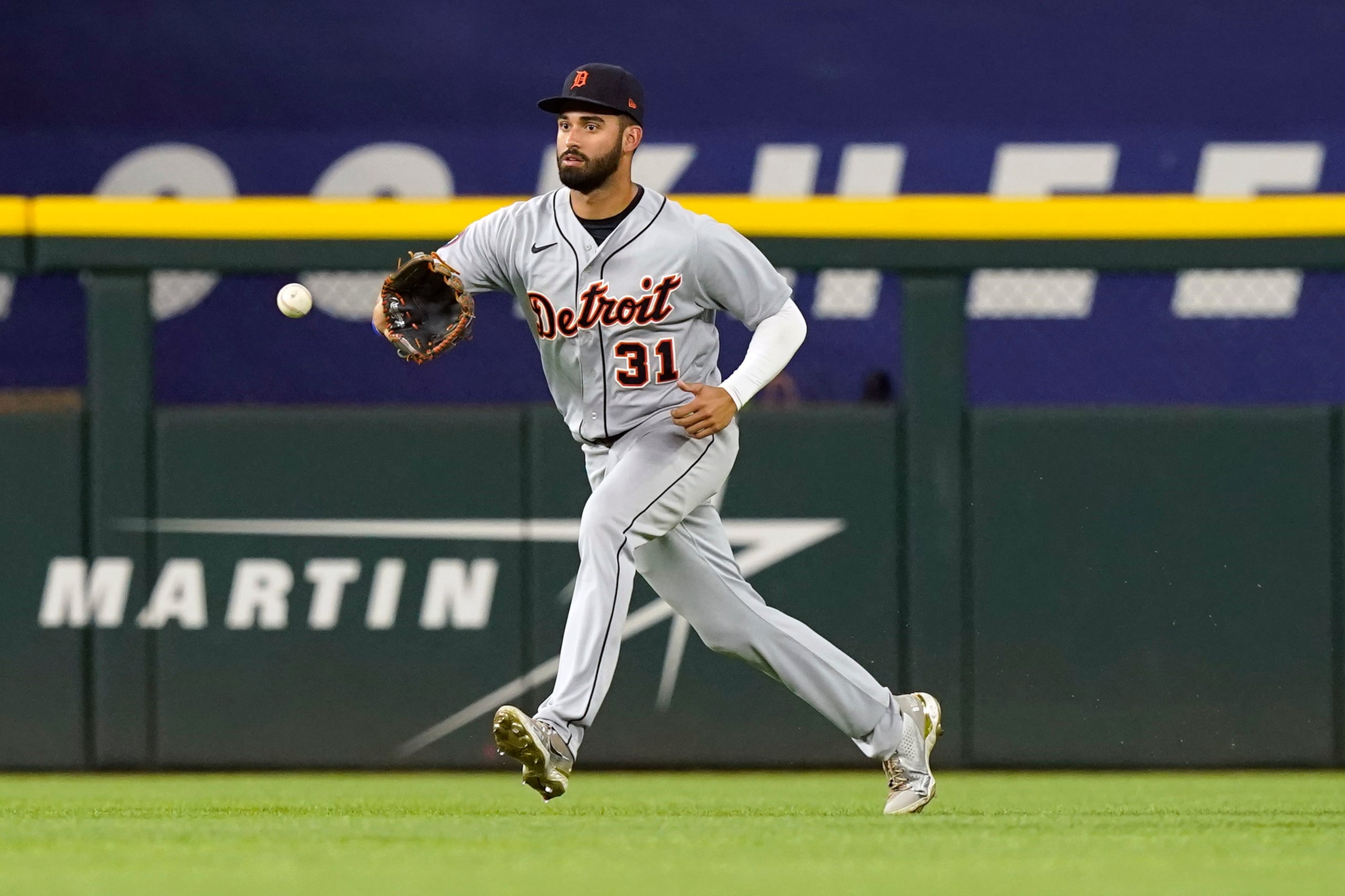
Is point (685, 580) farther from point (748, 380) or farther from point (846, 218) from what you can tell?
point (846, 218)

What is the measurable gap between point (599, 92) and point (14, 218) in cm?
217

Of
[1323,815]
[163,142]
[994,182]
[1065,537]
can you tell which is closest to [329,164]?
[163,142]

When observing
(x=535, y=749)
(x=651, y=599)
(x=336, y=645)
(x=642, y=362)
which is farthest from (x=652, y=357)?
(x=336, y=645)

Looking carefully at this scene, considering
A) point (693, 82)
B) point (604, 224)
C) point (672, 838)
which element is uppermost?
point (693, 82)

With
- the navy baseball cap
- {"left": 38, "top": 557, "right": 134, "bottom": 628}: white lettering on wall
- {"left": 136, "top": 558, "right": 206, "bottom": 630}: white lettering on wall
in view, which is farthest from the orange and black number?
{"left": 38, "top": 557, "right": 134, "bottom": 628}: white lettering on wall

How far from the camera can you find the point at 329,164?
26.2 feet

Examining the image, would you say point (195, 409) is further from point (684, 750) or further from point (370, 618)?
point (684, 750)

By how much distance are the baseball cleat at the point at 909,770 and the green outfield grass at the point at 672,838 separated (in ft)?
0.29

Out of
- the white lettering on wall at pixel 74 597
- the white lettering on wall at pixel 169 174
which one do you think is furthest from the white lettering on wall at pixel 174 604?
the white lettering on wall at pixel 169 174

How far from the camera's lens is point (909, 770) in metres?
3.94

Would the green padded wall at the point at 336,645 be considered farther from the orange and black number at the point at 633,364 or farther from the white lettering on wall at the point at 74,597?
the orange and black number at the point at 633,364

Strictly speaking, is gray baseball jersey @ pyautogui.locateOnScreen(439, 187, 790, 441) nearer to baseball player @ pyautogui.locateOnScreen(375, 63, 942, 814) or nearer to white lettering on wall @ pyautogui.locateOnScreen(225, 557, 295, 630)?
baseball player @ pyautogui.locateOnScreen(375, 63, 942, 814)

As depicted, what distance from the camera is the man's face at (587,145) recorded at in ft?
12.6

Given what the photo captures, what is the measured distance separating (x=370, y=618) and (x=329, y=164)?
10.4 feet
